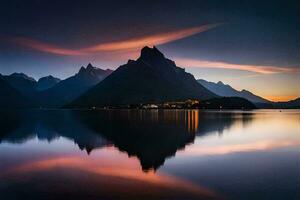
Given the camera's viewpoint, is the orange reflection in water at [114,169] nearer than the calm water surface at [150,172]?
No

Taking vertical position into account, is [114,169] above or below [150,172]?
below

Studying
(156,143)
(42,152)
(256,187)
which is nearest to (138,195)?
(256,187)

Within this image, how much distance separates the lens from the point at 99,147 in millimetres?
53281

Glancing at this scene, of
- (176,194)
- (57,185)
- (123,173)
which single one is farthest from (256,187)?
(57,185)

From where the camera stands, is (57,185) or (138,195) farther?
(57,185)

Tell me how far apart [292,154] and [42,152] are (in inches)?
1398

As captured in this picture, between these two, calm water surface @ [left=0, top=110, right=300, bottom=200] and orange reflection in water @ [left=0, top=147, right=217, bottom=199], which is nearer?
calm water surface @ [left=0, top=110, right=300, bottom=200]

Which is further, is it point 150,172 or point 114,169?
point 114,169

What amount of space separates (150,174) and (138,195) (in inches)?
316

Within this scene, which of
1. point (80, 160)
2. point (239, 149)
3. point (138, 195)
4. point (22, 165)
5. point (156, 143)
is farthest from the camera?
point (156, 143)

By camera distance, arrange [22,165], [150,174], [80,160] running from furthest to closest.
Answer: [80,160] < [22,165] < [150,174]

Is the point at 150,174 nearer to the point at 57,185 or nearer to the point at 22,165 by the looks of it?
the point at 57,185

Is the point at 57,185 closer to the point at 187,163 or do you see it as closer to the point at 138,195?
the point at 138,195

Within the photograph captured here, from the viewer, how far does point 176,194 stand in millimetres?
23625
